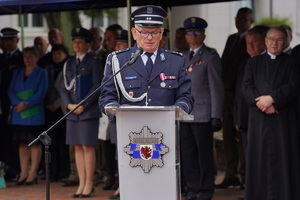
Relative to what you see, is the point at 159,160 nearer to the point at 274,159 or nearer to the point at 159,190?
the point at 159,190

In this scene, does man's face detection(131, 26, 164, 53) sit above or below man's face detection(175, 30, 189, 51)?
below

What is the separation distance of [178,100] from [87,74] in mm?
3791

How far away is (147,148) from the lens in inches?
266

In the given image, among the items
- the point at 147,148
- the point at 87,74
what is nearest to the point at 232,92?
the point at 87,74

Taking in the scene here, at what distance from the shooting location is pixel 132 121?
22.2 feet

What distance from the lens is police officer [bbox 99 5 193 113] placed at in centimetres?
721

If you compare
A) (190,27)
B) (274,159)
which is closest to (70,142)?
(190,27)

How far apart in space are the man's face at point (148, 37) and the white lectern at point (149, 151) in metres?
0.71

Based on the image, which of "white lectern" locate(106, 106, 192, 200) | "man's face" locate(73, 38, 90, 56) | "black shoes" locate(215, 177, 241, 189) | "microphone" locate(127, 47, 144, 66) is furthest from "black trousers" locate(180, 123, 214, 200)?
"white lectern" locate(106, 106, 192, 200)

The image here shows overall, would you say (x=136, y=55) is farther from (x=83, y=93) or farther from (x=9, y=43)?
(x=9, y=43)

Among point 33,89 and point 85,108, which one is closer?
point 85,108

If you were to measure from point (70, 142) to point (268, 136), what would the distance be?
269cm

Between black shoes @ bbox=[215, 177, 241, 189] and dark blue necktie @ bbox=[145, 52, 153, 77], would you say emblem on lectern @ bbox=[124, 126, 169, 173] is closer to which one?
dark blue necktie @ bbox=[145, 52, 153, 77]

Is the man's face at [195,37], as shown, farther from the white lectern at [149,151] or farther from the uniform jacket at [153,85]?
the white lectern at [149,151]
